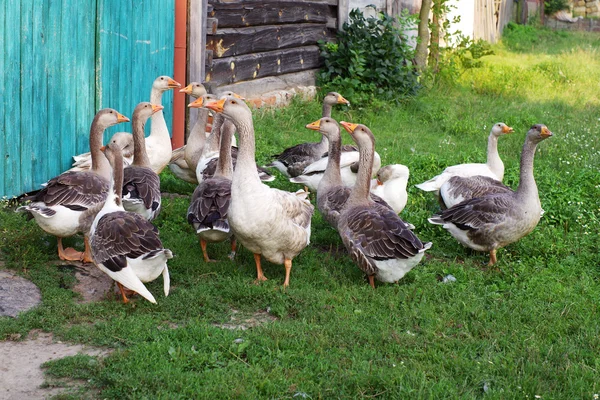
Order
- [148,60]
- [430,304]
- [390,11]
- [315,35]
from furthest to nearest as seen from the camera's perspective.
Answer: [390,11]
[315,35]
[148,60]
[430,304]

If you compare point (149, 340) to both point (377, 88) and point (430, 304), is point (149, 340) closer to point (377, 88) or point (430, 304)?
point (430, 304)

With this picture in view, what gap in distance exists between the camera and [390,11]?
16.7 meters

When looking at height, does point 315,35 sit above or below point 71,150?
above

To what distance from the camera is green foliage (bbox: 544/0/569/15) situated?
1412 inches

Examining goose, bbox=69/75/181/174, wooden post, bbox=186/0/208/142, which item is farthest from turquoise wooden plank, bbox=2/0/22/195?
wooden post, bbox=186/0/208/142

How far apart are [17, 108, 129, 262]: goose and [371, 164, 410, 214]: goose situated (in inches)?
118

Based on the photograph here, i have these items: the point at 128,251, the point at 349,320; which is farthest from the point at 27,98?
the point at 349,320

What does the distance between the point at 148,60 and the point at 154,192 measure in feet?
10.4

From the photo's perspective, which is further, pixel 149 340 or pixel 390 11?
pixel 390 11

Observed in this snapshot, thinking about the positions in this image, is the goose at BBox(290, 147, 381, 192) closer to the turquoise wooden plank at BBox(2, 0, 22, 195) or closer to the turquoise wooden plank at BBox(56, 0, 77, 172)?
the turquoise wooden plank at BBox(56, 0, 77, 172)

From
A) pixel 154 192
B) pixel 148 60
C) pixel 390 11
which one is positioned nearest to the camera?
pixel 154 192

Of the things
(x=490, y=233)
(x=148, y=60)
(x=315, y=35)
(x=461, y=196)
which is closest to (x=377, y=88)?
(x=315, y=35)

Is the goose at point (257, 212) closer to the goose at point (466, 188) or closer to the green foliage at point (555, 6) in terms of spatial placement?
the goose at point (466, 188)

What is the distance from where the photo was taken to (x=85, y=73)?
30.1 ft
